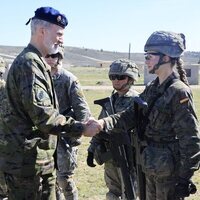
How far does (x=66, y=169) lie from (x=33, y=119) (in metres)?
2.14

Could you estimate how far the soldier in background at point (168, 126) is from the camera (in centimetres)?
396

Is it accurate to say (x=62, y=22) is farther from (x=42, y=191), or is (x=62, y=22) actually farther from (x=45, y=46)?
(x=42, y=191)

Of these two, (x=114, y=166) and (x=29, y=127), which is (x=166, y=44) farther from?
(x=114, y=166)

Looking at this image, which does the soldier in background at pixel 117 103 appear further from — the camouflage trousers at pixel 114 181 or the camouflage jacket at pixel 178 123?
the camouflage jacket at pixel 178 123

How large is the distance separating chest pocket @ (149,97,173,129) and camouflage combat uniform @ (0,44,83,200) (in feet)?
2.29

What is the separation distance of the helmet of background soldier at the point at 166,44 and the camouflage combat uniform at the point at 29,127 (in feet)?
3.42

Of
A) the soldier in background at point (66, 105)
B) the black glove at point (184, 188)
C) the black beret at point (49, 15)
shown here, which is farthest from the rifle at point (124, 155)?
the black beret at point (49, 15)

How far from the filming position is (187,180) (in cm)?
391

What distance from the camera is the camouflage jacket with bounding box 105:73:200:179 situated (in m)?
3.95

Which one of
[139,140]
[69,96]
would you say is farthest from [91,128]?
[69,96]

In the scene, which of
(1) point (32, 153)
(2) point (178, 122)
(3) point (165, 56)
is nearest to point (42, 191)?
(1) point (32, 153)

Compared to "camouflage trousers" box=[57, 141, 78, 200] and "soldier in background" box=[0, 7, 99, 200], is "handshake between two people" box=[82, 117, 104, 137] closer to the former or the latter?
"soldier in background" box=[0, 7, 99, 200]

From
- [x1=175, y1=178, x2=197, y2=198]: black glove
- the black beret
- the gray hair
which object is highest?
the black beret

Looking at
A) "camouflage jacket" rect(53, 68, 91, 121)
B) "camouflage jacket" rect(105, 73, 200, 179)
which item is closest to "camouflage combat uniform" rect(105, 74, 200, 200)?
"camouflage jacket" rect(105, 73, 200, 179)
